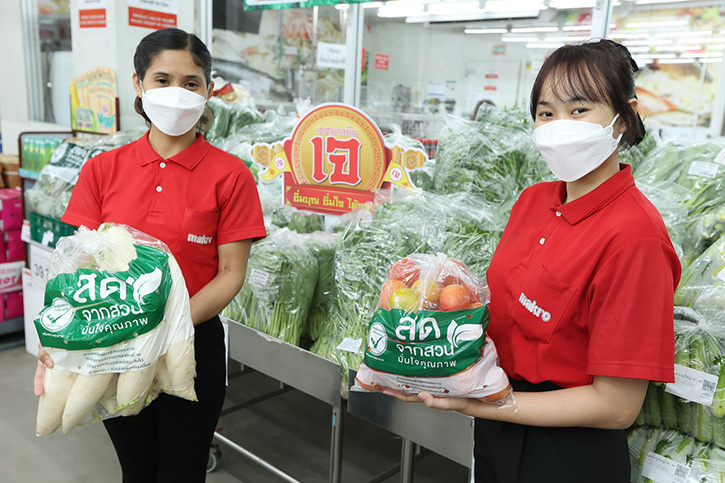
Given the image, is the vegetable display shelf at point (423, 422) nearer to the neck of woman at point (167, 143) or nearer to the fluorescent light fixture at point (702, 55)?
the neck of woman at point (167, 143)

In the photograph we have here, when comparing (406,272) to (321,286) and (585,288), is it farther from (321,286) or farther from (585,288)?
(321,286)

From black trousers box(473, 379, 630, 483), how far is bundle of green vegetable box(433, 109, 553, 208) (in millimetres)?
1161

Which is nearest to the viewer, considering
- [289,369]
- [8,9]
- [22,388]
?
[289,369]

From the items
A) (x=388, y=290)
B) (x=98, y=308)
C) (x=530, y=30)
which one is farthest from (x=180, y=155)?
(x=530, y=30)

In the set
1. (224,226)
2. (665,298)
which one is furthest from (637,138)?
(224,226)

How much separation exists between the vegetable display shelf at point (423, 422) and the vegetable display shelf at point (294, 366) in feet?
0.51

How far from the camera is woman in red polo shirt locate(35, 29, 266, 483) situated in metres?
1.57

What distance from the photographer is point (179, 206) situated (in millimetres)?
1580

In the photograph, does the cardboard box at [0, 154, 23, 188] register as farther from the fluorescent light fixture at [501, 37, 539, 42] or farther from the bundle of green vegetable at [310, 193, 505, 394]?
the fluorescent light fixture at [501, 37, 539, 42]

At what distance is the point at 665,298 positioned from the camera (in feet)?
3.31

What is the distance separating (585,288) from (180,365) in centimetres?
91

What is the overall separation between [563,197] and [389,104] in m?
5.08

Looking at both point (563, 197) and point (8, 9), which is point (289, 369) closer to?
point (563, 197)

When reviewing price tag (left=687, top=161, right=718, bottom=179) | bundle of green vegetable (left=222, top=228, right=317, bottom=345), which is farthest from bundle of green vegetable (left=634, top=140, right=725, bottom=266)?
bundle of green vegetable (left=222, top=228, right=317, bottom=345)
